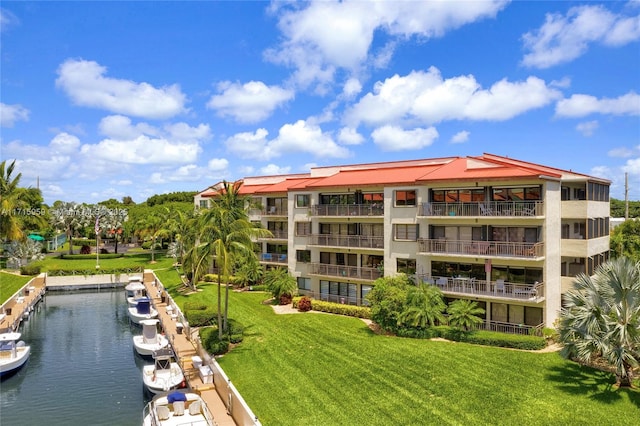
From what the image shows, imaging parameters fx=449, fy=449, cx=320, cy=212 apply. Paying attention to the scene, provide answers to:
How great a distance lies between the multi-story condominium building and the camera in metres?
31.0

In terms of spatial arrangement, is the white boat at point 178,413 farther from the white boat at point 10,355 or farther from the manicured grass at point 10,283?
the manicured grass at point 10,283

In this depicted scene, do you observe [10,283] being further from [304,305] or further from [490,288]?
[490,288]

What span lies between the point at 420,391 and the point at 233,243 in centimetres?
1481

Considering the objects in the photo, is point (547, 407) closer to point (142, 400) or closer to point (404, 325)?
point (404, 325)

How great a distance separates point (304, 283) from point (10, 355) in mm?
24418

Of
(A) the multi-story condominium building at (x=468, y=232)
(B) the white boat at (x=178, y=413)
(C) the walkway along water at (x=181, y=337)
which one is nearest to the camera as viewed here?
(B) the white boat at (x=178, y=413)

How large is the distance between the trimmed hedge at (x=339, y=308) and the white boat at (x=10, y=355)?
20.9m

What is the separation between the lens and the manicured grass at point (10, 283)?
5307 cm

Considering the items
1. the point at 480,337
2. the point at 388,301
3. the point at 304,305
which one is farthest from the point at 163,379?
the point at 480,337

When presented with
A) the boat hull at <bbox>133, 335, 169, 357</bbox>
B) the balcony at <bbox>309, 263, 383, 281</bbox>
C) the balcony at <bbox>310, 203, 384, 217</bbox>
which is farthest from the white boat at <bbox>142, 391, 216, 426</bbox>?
the balcony at <bbox>310, 203, 384, 217</bbox>

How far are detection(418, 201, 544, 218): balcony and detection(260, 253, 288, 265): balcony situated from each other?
19234mm

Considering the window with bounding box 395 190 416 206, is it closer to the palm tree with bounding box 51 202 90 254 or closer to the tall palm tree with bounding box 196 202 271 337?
the tall palm tree with bounding box 196 202 271 337

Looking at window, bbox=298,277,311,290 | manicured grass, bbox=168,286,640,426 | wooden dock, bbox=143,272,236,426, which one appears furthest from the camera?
window, bbox=298,277,311,290

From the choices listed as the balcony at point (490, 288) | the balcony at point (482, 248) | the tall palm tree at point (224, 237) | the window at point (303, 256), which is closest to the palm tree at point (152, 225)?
the window at point (303, 256)
